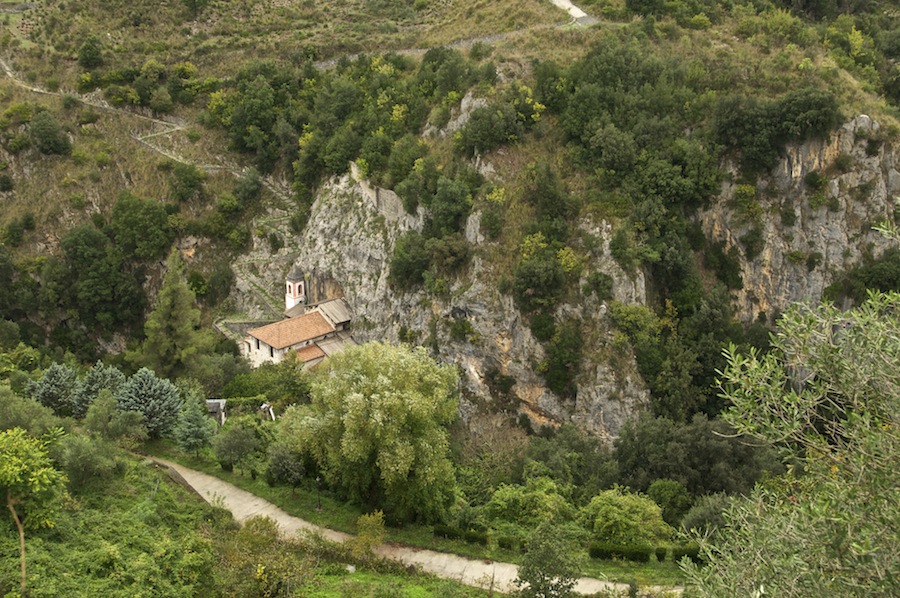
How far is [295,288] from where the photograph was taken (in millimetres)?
49969

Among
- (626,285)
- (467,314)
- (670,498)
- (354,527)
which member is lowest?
(670,498)

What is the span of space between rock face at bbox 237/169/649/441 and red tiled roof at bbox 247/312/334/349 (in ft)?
7.11

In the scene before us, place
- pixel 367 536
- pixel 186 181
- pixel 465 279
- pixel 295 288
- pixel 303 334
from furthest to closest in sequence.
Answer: pixel 186 181 < pixel 295 288 < pixel 303 334 < pixel 465 279 < pixel 367 536

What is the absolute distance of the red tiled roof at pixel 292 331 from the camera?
46031 millimetres

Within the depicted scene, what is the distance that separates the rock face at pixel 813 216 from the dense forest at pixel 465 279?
168mm

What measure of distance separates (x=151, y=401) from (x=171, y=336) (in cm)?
1114

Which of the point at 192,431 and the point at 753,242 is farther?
the point at 753,242

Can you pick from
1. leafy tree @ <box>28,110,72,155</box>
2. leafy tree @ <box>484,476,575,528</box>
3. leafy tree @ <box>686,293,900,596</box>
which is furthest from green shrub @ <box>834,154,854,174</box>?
leafy tree @ <box>28,110,72,155</box>

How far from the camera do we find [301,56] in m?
58.0

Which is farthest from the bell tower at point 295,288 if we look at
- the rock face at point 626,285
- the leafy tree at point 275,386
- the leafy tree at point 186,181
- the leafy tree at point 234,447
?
the leafy tree at point 234,447

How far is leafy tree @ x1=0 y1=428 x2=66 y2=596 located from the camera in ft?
56.1

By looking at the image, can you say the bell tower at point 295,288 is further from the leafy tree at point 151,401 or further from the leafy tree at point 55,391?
the leafy tree at point 55,391

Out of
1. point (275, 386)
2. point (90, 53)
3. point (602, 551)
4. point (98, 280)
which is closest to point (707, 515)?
point (602, 551)

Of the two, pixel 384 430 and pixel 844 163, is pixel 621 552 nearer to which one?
pixel 384 430
